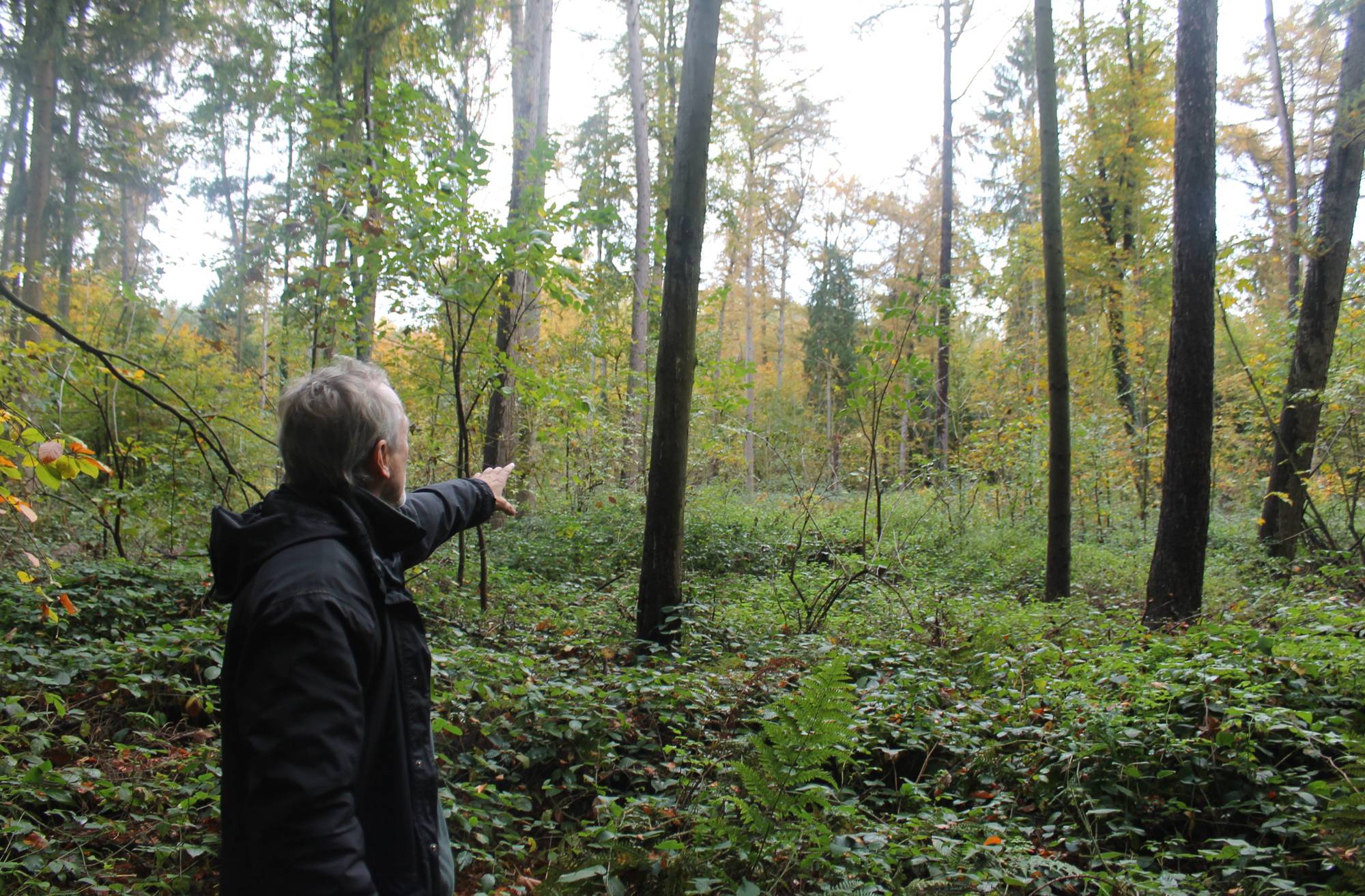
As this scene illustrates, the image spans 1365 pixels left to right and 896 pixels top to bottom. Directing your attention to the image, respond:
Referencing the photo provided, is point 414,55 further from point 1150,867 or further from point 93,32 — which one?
point 1150,867

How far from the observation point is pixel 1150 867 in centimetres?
285

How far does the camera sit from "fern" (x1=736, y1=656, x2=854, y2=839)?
8.44 feet

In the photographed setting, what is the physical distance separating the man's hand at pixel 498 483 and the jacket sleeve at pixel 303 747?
54.6 inches

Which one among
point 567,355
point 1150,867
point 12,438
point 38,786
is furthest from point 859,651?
point 567,355

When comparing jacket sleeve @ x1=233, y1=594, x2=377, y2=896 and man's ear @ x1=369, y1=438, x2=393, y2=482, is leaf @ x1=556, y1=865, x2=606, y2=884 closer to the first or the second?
jacket sleeve @ x1=233, y1=594, x2=377, y2=896

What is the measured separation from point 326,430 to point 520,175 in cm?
1125

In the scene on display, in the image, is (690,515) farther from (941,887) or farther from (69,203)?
(69,203)

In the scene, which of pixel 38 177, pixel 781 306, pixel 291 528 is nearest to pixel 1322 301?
pixel 291 528

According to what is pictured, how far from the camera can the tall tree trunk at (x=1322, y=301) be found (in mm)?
9109

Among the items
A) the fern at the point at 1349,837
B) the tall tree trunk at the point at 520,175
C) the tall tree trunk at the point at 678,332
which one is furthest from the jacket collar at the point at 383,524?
the tall tree trunk at the point at 520,175

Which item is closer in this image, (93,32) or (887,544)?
(93,32)

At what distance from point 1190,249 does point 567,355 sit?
7.93m

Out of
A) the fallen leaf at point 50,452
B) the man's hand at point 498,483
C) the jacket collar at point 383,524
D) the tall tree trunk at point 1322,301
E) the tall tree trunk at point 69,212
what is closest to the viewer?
the jacket collar at point 383,524

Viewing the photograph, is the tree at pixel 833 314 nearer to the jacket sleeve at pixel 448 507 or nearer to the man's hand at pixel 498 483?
the man's hand at pixel 498 483
